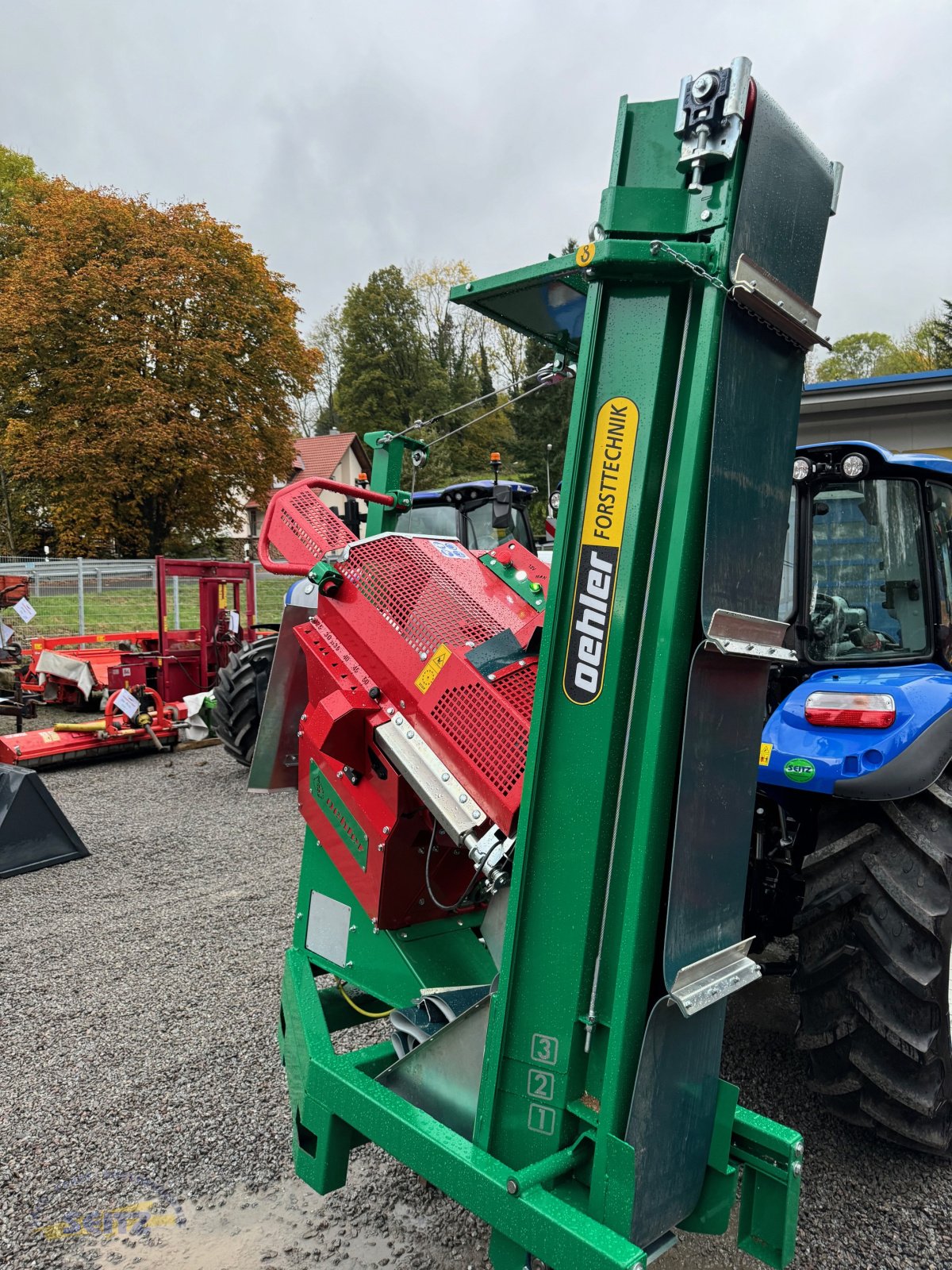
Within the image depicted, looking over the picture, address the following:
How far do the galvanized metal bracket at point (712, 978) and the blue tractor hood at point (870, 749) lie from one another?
831 millimetres

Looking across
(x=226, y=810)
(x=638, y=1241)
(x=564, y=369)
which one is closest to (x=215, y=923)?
(x=226, y=810)

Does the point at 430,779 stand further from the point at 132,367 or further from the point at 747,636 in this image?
the point at 132,367

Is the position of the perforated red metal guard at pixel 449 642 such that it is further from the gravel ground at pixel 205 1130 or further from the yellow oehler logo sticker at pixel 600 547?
the gravel ground at pixel 205 1130

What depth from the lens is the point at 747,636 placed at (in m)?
1.70

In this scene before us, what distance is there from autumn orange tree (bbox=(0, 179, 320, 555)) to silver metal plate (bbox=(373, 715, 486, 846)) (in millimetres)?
21113

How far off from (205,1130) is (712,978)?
187 centimetres

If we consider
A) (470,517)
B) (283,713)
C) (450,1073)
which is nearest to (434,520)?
(470,517)

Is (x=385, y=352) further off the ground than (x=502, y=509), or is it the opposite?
(x=385, y=352)

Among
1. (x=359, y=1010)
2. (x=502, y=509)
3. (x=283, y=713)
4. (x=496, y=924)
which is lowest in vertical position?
(x=359, y=1010)

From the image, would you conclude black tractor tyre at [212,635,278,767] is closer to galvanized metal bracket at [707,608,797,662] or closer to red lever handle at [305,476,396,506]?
red lever handle at [305,476,396,506]

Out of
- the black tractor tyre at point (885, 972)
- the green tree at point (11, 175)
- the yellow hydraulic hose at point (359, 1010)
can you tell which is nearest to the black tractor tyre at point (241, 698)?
the yellow hydraulic hose at point (359, 1010)

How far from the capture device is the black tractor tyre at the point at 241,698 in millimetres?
7473

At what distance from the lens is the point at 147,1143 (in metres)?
2.68

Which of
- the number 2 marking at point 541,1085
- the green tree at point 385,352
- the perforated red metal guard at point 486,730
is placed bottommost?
the number 2 marking at point 541,1085
